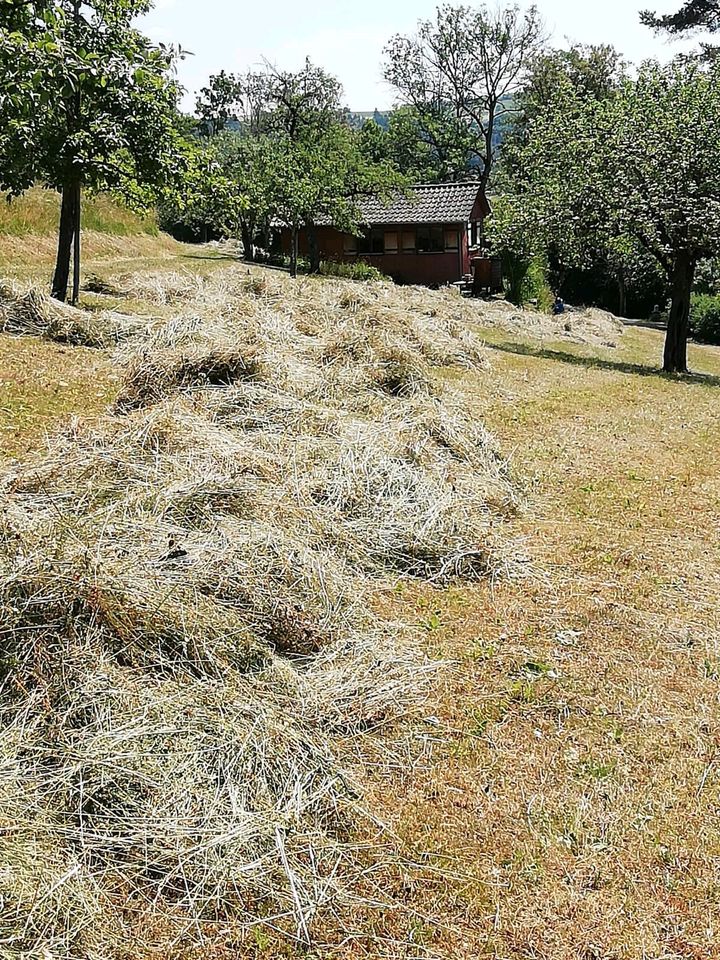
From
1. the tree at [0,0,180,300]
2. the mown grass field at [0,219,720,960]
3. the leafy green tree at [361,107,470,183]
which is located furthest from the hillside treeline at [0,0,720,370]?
the leafy green tree at [361,107,470,183]

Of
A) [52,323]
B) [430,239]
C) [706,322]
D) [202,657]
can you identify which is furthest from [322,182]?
[202,657]

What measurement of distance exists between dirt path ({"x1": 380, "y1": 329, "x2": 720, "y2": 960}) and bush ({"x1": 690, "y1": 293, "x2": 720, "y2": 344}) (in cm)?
2716

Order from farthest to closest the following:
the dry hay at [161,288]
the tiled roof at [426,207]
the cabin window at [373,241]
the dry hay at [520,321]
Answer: the cabin window at [373,241] → the tiled roof at [426,207] → the dry hay at [520,321] → the dry hay at [161,288]

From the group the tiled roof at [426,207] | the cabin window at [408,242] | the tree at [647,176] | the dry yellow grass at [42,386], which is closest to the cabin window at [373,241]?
the tiled roof at [426,207]

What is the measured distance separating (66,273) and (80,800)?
1282 cm

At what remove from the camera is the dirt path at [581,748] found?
3.24 metres

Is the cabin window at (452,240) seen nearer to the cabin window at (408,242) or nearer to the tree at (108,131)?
the cabin window at (408,242)

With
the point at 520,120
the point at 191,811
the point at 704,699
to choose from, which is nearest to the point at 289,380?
the point at 704,699

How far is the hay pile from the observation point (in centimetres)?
315

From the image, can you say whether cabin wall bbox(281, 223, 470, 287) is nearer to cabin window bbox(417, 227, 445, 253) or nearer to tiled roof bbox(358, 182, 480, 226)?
cabin window bbox(417, 227, 445, 253)

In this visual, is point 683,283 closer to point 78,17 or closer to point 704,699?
point 78,17

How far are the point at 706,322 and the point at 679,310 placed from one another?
16.3 meters

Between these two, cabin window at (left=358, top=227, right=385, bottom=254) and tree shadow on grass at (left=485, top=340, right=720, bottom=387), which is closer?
tree shadow on grass at (left=485, top=340, right=720, bottom=387)

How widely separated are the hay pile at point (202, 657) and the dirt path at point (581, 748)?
0.36m
